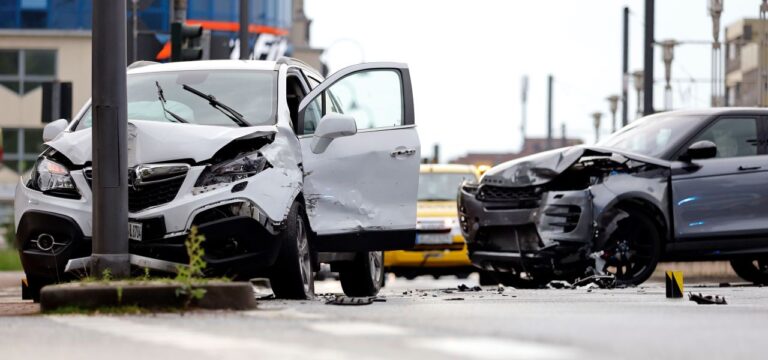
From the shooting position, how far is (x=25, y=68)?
66000 millimetres

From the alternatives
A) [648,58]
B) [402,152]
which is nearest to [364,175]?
[402,152]

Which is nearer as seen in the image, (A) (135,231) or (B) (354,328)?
(B) (354,328)

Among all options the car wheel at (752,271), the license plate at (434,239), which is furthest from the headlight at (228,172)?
the license plate at (434,239)

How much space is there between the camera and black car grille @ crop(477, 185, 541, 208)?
53.5ft

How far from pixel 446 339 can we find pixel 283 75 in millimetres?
5745

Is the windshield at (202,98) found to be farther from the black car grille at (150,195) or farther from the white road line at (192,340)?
the white road line at (192,340)

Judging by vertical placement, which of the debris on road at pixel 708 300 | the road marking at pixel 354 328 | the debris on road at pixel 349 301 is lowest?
the debris on road at pixel 708 300

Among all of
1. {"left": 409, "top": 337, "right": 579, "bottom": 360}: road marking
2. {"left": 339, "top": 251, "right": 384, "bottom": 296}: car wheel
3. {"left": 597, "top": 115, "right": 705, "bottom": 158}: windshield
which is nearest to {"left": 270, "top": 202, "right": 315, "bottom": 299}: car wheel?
{"left": 339, "top": 251, "right": 384, "bottom": 296}: car wheel

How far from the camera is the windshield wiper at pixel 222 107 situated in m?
13.1

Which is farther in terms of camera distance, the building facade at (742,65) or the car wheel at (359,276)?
the building facade at (742,65)

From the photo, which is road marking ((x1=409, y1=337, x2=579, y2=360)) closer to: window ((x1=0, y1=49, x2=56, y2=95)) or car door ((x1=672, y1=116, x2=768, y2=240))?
car door ((x1=672, y1=116, x2=768, y2=240))

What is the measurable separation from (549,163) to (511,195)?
569 millimetres

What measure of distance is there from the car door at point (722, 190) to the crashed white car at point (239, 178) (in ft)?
10.5

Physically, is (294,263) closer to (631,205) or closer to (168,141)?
(168,141)
